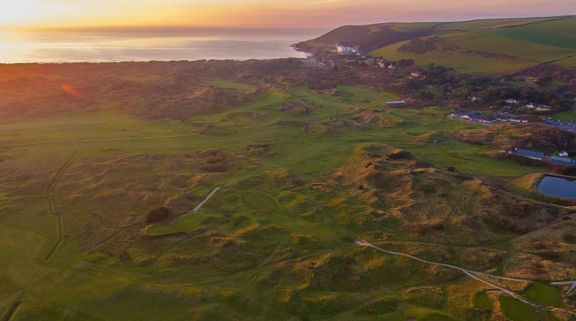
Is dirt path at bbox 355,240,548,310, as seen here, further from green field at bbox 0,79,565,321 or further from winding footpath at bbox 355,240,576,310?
green field at bbox 0,79,565,321

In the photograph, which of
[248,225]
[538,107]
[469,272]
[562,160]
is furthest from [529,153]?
[248,225]

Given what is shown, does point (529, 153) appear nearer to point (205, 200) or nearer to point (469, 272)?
point (469, 272)

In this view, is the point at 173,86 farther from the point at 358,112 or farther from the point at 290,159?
the point at 290,159

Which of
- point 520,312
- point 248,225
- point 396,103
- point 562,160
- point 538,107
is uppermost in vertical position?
point 396,103

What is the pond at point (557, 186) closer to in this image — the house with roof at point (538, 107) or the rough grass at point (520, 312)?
the rough grass at point (520, 312)

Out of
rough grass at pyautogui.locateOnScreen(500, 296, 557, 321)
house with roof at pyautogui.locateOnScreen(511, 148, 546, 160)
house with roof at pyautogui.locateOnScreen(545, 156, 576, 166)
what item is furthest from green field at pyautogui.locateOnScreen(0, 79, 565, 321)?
house with roof at pyautogui.locateOnScreen(545, 156, 576, 166)

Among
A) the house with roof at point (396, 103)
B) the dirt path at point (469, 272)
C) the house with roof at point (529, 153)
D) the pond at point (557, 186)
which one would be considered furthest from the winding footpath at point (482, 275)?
the house with roof at point (396, 103)
